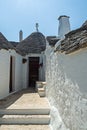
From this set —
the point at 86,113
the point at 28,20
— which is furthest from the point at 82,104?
the point at 28,20

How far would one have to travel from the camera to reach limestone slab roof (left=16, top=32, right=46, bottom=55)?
1551 centimetres

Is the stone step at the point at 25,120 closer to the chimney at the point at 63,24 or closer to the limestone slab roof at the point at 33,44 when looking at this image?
the chimney at the point at 63,24

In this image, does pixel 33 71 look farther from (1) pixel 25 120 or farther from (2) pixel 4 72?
(1) pixel 25 120

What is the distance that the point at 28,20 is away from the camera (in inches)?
487

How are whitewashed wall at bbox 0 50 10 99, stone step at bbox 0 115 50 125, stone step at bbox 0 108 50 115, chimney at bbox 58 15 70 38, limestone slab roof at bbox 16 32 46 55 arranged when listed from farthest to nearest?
limestone slab roof at bbox 16 32 46 55, whitewashed wall at bbox 0 50 10 99, chimney at bbox 58 15 70 38, stone step at bbox 0 108 50 115, stone step at bbox 0 115 50 125

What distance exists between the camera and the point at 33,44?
16.3 meters

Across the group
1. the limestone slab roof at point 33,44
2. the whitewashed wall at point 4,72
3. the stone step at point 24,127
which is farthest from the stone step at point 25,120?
the limestone slab roof at point 33,44

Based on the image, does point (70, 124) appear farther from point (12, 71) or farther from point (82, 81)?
point (12, 71)

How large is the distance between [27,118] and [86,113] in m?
3.81

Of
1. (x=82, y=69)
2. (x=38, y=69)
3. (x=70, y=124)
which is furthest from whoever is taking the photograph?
(x=38, y=69)

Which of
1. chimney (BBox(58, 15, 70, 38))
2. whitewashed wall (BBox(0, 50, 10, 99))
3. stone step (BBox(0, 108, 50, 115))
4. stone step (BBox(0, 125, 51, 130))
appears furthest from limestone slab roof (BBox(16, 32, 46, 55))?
stone step (BBox(0, 125, 51, 130))

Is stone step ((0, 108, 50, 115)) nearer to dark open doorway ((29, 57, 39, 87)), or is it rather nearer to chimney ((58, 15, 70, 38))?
chimney ((58, 15, 70, 38))

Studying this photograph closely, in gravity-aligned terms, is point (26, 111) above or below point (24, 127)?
above

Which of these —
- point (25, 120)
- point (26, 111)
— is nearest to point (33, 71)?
point (26, 111)
